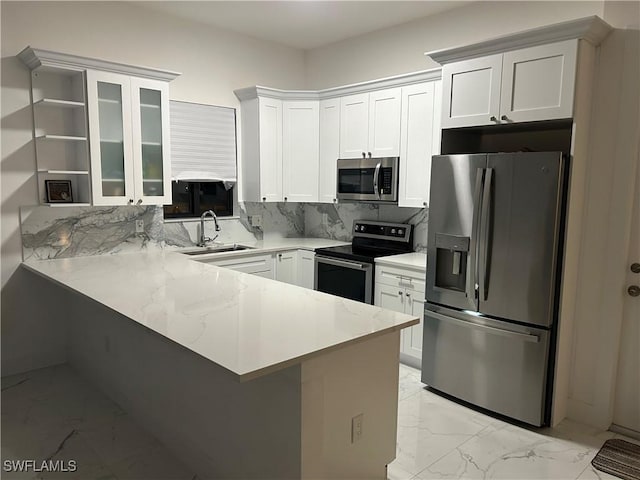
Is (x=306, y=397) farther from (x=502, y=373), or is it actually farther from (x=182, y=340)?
(x=502, y=373)

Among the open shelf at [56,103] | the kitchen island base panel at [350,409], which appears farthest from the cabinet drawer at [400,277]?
the open shelf at [56,103]

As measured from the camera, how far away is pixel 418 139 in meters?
3.77

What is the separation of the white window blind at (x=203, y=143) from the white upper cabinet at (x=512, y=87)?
2246 millimetres

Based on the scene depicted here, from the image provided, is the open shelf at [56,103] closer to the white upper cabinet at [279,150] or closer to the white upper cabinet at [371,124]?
the white upper cabinet at [279,150]

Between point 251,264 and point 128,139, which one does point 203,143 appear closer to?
point 128,139

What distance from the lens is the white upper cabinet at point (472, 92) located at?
Answer: 2904 millimetres

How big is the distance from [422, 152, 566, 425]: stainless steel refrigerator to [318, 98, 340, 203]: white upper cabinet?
149 centimetres

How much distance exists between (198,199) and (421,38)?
2543mm

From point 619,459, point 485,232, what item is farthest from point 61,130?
point 619,459

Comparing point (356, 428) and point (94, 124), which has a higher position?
point (94, 124)

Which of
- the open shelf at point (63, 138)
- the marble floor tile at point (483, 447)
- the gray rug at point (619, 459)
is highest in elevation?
the open shelf at point (63, 138)

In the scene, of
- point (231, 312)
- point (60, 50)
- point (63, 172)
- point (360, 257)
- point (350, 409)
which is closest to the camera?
point (350, 409)

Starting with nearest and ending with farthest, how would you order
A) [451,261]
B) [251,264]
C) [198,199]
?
[451,261] → [251,264] → [198,199]

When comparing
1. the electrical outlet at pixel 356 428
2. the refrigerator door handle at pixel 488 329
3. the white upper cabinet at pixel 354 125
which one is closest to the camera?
the electrical outlet at pixel 356 428
